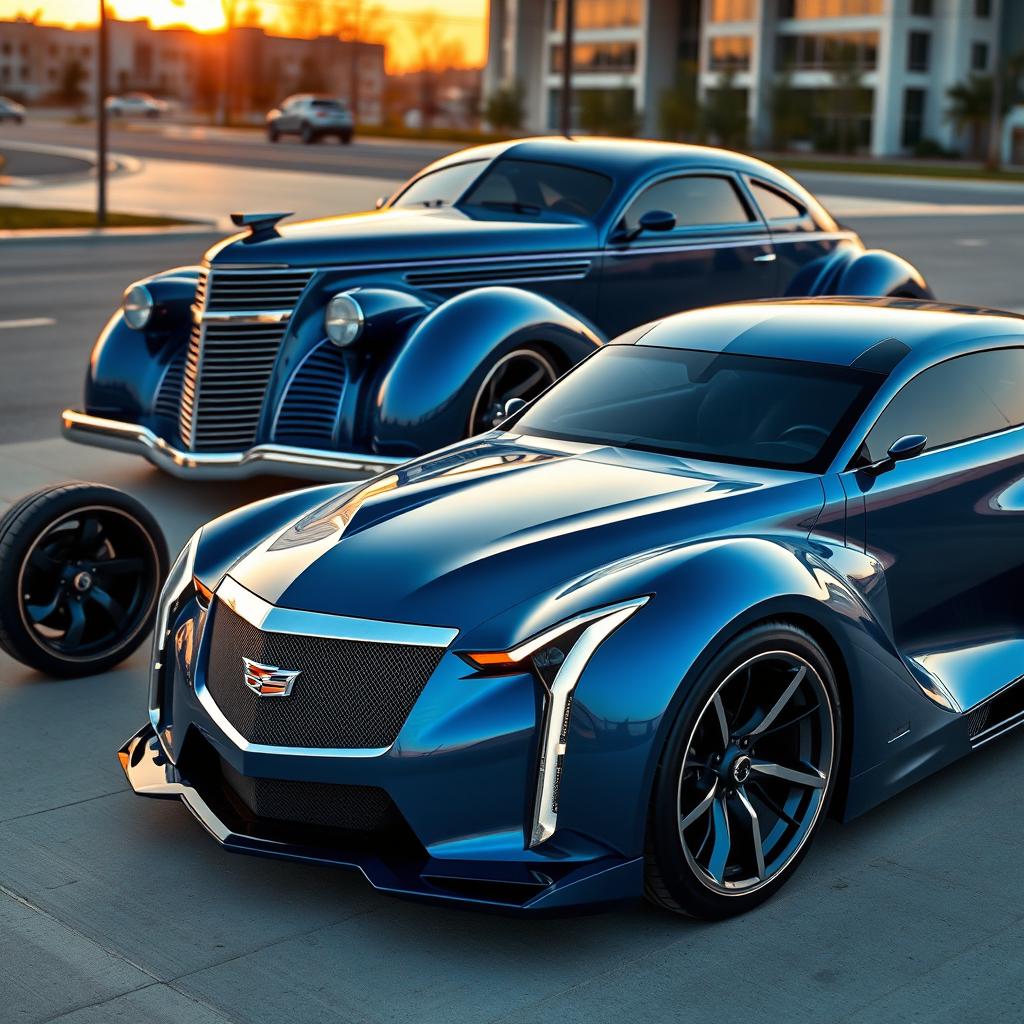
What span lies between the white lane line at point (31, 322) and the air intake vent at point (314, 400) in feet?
25.5

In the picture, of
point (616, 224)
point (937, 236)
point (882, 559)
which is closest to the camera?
point (882, 559)

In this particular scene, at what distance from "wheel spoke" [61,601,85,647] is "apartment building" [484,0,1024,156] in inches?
2808

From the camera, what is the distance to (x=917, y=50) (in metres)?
79.1

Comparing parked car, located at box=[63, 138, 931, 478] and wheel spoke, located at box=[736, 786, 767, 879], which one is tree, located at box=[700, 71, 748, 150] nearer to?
parked car, located at box=[63, 138, 931, 478]

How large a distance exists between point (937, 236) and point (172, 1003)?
25800 mm

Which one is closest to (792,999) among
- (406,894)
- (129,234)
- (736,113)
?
(406,894)

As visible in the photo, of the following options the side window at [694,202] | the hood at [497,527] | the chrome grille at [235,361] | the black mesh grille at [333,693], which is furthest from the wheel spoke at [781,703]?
the side window at [694,202]

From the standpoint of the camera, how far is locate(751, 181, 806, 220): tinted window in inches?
424

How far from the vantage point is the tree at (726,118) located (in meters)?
71.2

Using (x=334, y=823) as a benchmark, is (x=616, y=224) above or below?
above

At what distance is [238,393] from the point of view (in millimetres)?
8570

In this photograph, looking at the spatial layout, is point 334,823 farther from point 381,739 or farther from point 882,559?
point 882,559

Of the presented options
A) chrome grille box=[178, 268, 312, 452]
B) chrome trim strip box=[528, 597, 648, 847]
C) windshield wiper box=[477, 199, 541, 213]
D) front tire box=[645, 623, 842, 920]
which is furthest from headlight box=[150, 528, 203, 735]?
windshield wiper box=[477, 199, 541, 213]

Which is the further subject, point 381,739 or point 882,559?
point 882,559
